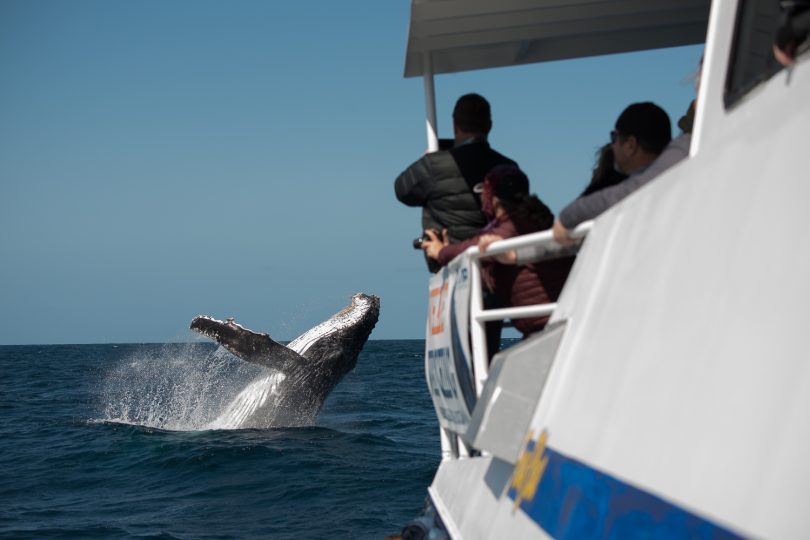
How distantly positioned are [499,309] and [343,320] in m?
11.7

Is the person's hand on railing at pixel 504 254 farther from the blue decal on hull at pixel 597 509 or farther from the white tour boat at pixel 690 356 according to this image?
the blue decal on hull at pixel 597 509

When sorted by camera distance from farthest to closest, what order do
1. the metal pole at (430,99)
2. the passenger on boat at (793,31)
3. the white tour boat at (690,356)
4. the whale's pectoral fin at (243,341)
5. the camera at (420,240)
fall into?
the whale's pectoral fin at (243,341) → the metal pole at (430,99) → the camera at (420,240) → the passenger on boat at (793,31) → the white tour boat at (690,356)

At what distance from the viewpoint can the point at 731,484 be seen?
1643 millimetres

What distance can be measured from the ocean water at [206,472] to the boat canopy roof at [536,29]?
470cm

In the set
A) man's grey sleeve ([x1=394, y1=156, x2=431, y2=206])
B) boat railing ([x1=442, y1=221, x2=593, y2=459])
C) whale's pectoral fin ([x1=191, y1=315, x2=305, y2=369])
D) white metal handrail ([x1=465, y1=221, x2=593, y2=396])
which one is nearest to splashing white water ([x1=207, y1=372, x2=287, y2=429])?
whale's pectoral fin ([x1=191, y1=315, x2=305, y2=369])

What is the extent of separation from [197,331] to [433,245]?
9278 millimetres

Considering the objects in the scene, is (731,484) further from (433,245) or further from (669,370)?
(433,245)

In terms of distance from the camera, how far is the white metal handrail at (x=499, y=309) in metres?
3.41

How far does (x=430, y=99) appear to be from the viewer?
5.86 m

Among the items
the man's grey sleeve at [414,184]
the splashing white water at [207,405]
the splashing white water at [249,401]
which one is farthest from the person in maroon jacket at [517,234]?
the splashing white water at [207,405]

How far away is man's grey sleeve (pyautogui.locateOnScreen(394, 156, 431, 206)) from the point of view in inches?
201

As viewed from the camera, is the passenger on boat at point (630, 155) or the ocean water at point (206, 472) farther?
the ocean water at point (206, 472)

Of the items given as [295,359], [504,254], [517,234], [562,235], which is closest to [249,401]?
[295,359]

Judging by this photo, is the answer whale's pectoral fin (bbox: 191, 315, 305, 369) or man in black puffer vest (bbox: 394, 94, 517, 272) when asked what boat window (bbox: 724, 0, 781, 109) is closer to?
man in black puffer vest (bbox: 394, 94, 517, 272)
